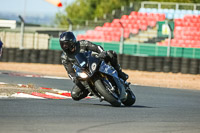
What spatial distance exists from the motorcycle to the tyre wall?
45.5 ft

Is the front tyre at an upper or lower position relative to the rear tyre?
upper

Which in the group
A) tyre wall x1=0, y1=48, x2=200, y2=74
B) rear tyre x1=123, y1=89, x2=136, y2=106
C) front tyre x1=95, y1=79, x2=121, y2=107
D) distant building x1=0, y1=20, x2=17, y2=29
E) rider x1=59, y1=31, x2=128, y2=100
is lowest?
tyre wall x1=0, y1=48, x2=200, y2=74

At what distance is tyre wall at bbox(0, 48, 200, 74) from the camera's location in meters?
22.4

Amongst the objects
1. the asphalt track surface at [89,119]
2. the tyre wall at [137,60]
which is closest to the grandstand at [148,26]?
the tyre wall at [137,60]

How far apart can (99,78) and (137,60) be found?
1489 centimetres

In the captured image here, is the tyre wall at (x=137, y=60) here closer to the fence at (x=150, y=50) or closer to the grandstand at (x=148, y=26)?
the fence at (x=150, y=50)

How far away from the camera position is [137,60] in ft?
76.6

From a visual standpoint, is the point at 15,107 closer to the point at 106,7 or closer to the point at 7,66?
the point at 7,66

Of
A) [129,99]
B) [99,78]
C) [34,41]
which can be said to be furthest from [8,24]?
[34,41]

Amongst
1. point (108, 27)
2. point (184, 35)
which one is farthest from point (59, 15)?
point (184, 35)

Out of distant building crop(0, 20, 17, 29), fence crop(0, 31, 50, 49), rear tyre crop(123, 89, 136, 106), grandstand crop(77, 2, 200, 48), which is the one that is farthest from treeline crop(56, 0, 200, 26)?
rear tyre crop(123, 89, 136, 106)

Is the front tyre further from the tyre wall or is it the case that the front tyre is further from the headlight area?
the tyre wall

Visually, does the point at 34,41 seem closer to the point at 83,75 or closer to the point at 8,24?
the point at 8,24

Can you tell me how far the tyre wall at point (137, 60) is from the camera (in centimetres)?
2239
